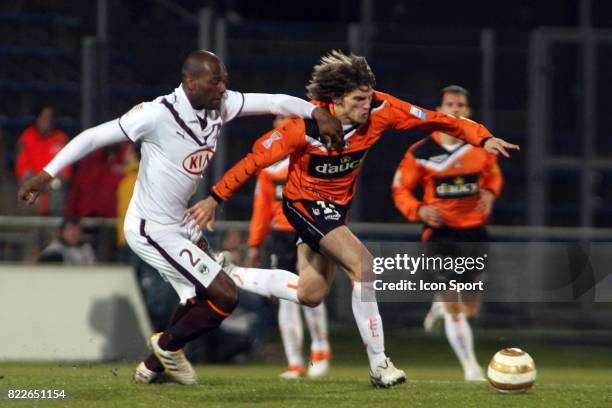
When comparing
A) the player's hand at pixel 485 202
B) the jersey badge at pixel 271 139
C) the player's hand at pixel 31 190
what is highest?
the jersey badge at pixel 271 139

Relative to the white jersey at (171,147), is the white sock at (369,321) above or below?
below

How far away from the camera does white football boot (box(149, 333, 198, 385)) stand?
28.7 feet

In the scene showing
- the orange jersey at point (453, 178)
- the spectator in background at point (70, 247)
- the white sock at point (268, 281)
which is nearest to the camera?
the white sock at point (268, 281)

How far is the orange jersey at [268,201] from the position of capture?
11.4 meters

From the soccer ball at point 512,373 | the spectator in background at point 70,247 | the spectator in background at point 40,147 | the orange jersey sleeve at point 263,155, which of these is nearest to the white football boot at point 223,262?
the orange jersey sleeve at point 263,155

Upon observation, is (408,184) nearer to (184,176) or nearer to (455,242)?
(455,242)

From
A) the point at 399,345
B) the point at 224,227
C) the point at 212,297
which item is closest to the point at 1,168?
the point at 224,227

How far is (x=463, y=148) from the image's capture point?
1096cm

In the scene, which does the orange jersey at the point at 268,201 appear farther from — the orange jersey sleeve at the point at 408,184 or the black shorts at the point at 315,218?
the black shorts at the point at 315,218

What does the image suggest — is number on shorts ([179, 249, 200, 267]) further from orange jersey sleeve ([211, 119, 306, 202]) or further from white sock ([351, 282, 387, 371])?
white sock ([351, 282, 387, 371])

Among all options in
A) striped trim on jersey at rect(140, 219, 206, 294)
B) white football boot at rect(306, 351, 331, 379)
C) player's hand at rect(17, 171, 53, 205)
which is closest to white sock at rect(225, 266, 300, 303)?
striped trim on jersey at rect(140, 219, 206, 294)

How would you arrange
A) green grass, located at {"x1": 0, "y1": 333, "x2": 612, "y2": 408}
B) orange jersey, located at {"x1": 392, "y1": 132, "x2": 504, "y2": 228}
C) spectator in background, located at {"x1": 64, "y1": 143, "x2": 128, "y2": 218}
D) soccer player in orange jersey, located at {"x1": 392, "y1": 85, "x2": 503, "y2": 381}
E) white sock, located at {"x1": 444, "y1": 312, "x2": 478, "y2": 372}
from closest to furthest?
1. green grass, located at {"x1": 0, "y1": 333, "x2": 612, "y2": 408}
2. white sock, located at {"x1": 444, "y1": 312, "x2": 478, "y2": 372}
3. soccer player in orange jersey, located at {"x1": 392, "y1": 85, "x2": 503, "y2": 381}
4. orange jersey, located at {"x1": 392, "y1": 132, "x2": 504, "y2": 228}
5. spectator in background, located at {"x1": 64, "y1": 143, "x2": 128, "y2": 218}

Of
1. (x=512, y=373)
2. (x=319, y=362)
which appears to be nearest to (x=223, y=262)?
(x=512, y=373)

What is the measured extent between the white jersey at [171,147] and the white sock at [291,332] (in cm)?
280
